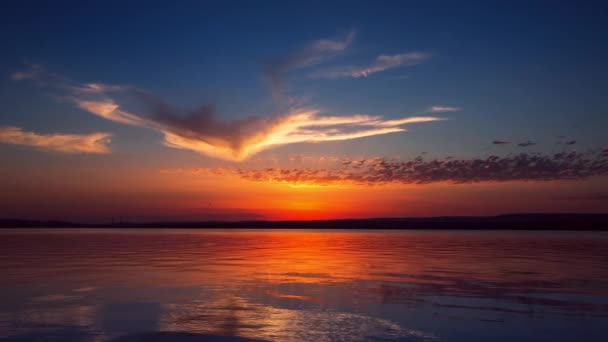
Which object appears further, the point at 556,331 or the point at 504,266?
the point at 504,266

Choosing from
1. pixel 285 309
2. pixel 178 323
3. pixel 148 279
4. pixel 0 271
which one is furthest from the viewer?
pixel 0 271

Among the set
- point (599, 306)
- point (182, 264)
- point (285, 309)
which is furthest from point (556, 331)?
point (182, 264)

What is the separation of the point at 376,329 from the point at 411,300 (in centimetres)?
383

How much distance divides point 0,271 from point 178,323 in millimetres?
14220

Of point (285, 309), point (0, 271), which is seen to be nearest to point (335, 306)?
point (285, 309)

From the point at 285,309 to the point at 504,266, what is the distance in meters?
15.8

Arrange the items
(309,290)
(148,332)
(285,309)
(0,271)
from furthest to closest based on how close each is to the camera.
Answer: (0,271), (309,290), (285,309), (148,332)

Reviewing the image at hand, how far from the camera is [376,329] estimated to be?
10.2 metres

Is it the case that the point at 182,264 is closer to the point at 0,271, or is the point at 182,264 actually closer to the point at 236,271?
the point at 236,271

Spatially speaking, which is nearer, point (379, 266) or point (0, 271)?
point (0, 271)

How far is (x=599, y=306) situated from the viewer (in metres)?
12.8

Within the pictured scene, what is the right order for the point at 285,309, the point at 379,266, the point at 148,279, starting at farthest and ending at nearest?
the point at 379,266 → the point at 148,279 → the point at 285,309

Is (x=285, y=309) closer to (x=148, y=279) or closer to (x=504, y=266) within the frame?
(x=148, y=279)

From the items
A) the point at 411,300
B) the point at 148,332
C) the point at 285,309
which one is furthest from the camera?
the point at 411,300
